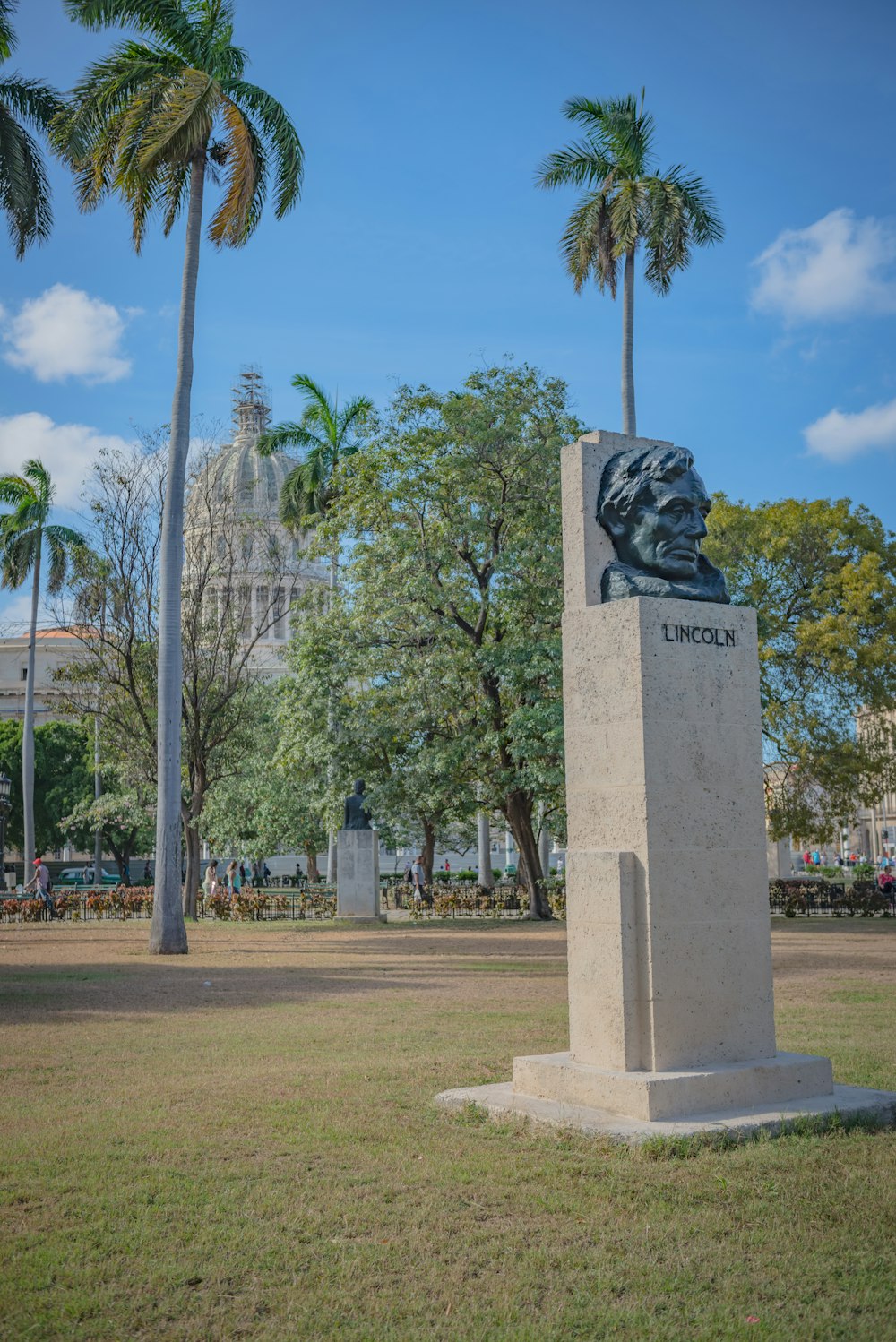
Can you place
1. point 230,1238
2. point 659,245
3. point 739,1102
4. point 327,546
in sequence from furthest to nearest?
1. point 327,546
2. point 659,245
3. point 739,1102
4. point 230,1238

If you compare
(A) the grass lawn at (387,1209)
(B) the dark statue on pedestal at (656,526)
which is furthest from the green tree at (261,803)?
(B) the dark statue on pedestal at (656,526)

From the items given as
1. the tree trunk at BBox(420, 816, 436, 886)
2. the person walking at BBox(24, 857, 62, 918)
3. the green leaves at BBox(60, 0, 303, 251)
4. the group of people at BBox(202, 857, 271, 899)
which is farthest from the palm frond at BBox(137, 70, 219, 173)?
the tree trunk at BBox(420, 816, 436, 886)

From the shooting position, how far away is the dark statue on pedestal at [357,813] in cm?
Answer: 2772

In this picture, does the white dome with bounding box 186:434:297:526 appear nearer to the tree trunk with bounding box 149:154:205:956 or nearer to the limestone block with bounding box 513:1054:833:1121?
the tree trunk with bounding box 149:154:205:956

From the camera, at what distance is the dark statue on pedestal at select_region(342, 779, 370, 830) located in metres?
27.7

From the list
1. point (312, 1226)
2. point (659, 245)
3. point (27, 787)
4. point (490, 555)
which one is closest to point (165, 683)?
point (490, 555)

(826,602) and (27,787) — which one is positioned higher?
(826,602)

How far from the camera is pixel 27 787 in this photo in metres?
44.2

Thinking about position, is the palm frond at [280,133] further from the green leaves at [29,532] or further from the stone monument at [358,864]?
the green leaves at [29,532]

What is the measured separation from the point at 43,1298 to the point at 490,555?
76.7 feet

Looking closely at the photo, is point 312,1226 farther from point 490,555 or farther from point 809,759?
point 809,759

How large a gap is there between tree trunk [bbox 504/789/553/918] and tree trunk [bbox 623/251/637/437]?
884cm

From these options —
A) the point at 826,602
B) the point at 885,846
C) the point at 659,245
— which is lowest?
the point at 885,846

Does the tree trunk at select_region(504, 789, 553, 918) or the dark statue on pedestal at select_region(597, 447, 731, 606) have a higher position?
the dark statue on pedestal at select_region(597, 447, 731, 606)
